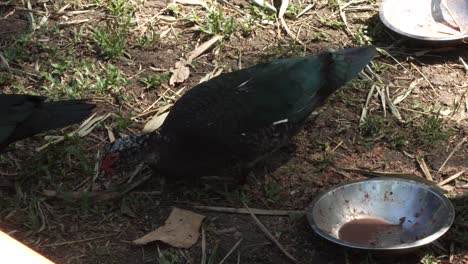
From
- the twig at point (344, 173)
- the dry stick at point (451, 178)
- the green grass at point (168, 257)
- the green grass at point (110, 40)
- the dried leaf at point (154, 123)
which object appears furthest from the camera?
the green grass at point (110, 40)

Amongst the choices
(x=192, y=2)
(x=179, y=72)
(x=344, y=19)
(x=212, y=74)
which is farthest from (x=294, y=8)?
(x=179, y=72)

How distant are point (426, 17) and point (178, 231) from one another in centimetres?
282

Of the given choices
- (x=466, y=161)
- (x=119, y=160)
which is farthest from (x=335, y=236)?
(x=119, y=160)

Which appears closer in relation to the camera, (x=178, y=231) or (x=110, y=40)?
(x=178, y=231)

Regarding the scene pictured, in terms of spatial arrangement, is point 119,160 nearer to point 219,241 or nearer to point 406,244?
point 219,241

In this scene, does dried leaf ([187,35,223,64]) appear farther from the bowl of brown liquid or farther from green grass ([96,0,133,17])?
the bowl of brown liquid

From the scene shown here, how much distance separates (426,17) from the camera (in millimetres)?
5418

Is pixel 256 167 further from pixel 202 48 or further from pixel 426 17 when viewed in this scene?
pixel 426 17

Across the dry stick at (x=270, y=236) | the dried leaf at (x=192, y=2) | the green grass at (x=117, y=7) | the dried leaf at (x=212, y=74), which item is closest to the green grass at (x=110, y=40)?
the green grass at (x=117, y=7)

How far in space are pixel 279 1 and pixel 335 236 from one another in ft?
8.39

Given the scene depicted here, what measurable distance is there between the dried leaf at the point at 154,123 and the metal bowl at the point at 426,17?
1929 mm

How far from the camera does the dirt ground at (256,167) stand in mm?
3820

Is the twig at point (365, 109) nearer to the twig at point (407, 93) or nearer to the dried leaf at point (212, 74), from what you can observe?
the twig at point (407, 93)

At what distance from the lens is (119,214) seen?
13.3ft
